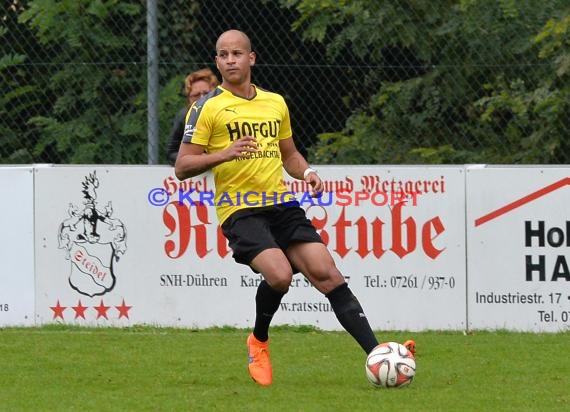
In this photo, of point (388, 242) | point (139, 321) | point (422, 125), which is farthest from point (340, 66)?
point (139, 321)

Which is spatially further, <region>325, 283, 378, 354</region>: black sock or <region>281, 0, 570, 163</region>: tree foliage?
<region>281, 0, 570, 163</region>: tree foliage

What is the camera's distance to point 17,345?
901cm

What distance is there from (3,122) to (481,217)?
13.8 feet

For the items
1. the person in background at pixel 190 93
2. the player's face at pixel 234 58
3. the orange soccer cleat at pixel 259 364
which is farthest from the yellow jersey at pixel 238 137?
the person in background at pixel 190 93

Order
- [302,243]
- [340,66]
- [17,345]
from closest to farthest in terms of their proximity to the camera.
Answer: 1. [302,243]
2. [17,345]
3. [340,66]

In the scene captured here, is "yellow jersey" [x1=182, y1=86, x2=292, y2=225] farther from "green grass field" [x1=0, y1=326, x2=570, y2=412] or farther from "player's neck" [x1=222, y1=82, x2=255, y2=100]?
"green grass field" [x1=0, y1=326, x2=570, y2=412]

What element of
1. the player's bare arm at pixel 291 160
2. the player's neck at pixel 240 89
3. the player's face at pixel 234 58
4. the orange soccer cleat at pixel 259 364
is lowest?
the orange soccer cleat at pixel 259 364

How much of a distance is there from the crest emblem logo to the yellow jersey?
3146mm

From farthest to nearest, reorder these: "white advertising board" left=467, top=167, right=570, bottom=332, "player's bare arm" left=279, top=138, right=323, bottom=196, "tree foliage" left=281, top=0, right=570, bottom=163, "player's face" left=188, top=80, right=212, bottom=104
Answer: "tree foliage" left=281, top=0, right=570, bottom=163 → "player's face" left=188, top=80, right=212, bottom=104 → "white advertising board" left=467, top=167, right=570, bottom=332 → "player's bare arm" left=279, top=138, right=323, bottom=196

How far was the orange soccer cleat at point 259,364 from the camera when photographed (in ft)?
23.6

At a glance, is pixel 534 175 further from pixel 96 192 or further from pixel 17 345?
pixel 17 345

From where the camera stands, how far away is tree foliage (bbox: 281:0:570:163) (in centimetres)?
1095

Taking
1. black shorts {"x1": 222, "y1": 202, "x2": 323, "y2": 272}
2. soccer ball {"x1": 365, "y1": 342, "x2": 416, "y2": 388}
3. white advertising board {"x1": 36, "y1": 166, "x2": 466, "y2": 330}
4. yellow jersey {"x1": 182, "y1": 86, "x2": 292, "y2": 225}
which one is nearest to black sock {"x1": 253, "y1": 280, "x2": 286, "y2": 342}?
black shorts {"x1": 222, "y1": 202, "x2": 323, "y2": 272}

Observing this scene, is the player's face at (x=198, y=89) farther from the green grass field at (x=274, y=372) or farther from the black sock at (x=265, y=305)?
the black sock at (x=265, y=305)
